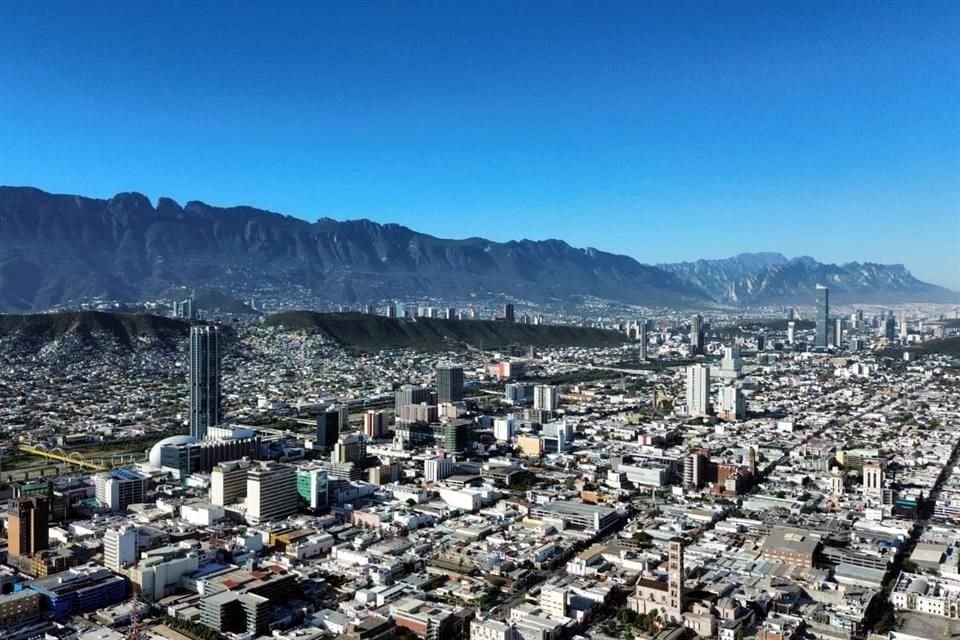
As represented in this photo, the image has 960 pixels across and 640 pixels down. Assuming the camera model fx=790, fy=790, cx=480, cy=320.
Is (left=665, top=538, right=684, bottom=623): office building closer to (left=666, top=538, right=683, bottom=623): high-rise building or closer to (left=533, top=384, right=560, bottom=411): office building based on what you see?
(left=666, top=538, right=683, bottom=623): high-rise building

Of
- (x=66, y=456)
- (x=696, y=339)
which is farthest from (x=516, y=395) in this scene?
(x=696, y=339)

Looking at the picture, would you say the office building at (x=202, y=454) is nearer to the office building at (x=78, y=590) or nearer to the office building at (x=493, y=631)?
the office building at (x=78, y=590)

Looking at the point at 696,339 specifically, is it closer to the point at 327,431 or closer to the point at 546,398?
the point at 546,398

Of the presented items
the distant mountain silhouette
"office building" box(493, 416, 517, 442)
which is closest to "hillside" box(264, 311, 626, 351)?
"office building" box(493, 416, 517, 442)

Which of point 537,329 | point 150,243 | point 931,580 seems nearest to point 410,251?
point 150,243

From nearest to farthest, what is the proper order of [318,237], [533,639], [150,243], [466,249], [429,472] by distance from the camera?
1. [533,639]
2. [429,472]
3. [150,243]
4. [318,237]
5. [466,249]

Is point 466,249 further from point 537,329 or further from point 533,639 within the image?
point 533,639

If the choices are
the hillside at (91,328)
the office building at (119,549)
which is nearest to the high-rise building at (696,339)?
the hillside at (91,328)
